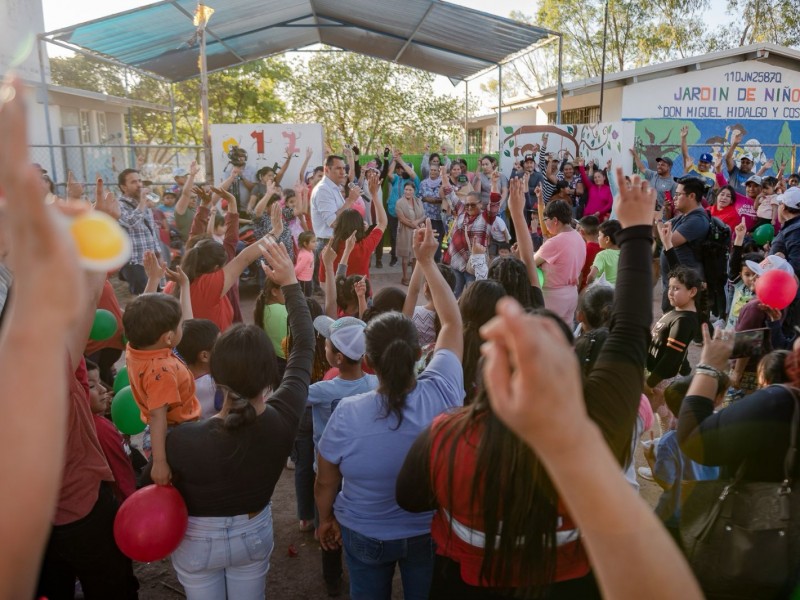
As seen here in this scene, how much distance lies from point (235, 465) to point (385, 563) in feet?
2.27

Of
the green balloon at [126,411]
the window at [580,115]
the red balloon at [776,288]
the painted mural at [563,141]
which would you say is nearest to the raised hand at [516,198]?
the red balloon at [776,288]

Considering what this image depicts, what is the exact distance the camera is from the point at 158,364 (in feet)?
8.29

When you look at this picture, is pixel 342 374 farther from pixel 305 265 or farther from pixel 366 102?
pixel 366 102

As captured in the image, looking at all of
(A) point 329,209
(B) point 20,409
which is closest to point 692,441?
(B) point 20,409

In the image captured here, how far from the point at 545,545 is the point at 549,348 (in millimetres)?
1011

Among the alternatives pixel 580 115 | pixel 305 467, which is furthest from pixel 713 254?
pixel 580 115

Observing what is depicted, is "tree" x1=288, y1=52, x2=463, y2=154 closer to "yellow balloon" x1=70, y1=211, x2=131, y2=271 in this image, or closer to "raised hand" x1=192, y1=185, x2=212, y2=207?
"raised hand" x1=192, y1=185, x2=212, y2=207

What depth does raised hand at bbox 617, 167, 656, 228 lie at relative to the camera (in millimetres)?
1696

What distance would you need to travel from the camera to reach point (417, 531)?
236 centimetres

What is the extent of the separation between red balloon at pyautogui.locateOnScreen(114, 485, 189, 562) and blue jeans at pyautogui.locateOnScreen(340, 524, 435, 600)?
619 millimetres

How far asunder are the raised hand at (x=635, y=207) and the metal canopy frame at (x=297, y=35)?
33.7 feet

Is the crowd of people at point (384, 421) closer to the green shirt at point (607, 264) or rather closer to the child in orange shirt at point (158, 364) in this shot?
the child in orange shirt at point (158, 364)

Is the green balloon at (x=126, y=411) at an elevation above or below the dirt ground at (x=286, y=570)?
above

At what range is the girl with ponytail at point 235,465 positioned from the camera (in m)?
2.20
